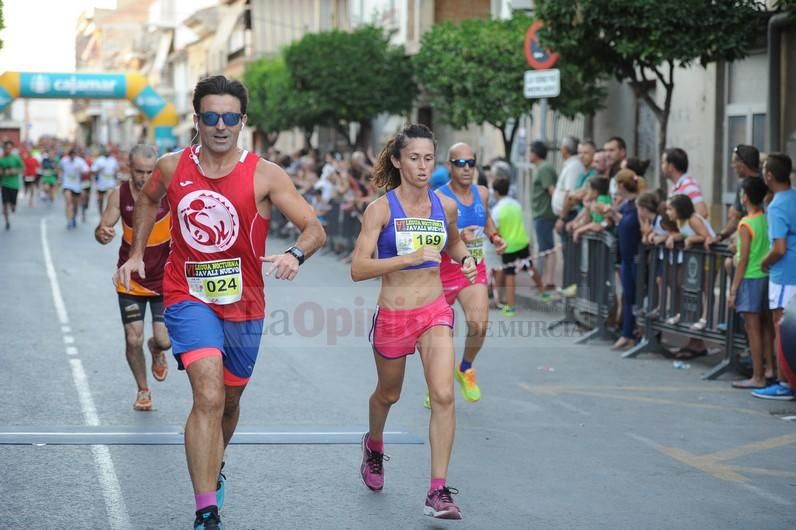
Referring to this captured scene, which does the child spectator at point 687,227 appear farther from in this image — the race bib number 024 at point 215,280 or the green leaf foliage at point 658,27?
the race bib number 024 at point 215,280

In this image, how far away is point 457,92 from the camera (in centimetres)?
2366

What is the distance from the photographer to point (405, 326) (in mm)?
6609

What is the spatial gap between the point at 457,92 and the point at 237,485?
1745 cm

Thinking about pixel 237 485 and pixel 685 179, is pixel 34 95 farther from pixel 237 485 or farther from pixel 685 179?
pixel 237 485

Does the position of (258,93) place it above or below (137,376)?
above

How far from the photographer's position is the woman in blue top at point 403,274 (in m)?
6.54

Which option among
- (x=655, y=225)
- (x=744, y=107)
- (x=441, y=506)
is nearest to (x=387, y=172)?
(x=441, y=506)

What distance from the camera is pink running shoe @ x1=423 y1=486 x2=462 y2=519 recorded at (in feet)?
19.5

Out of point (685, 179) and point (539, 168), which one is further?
point (539, 168)

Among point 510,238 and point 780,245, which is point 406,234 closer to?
point 780,245

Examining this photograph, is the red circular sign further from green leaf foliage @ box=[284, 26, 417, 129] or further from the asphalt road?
green leaf foliage @ box=[284, 26, 417, 129]

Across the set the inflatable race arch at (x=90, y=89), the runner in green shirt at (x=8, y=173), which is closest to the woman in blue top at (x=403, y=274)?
the runner in green shirt at (x=8, y=173)

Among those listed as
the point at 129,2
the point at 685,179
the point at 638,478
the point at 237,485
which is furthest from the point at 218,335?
the point at 129,2

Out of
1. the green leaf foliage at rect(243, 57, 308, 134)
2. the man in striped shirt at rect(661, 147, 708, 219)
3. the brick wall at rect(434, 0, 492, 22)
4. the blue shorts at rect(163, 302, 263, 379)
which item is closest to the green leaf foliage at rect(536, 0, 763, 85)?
the man in striped shirt at rect(661, 147, 708, 219)
